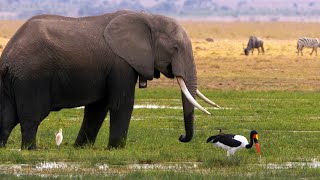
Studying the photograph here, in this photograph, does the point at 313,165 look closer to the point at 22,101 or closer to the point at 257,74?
the point at 22,101

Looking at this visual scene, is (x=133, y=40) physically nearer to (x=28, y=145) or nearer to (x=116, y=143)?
(x=116, y=143)

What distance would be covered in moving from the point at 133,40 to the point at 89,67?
923 millimetres

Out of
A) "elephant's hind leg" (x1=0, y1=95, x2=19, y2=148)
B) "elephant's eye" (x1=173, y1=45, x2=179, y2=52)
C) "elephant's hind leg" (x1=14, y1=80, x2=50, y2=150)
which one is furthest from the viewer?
"elephant's eye" (x1=173, y1=45, x2=179, y2=52)

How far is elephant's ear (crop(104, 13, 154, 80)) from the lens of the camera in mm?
17922

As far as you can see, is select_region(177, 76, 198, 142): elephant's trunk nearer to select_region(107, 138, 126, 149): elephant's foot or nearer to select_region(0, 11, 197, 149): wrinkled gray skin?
select_region(0, 11, 197, 149): wrinkled gray skin

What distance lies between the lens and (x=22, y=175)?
14.2 metres

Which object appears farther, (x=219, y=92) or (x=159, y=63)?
(x=219, y=92)

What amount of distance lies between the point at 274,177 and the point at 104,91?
450 centimetres

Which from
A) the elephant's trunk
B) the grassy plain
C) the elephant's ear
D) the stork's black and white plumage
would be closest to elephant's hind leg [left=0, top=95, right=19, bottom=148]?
the grassy plain

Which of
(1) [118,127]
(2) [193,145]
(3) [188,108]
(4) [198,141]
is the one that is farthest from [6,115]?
(4) [198,141]

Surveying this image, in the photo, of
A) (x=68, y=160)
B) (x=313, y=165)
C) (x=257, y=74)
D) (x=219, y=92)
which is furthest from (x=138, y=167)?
(x=257, y=74)

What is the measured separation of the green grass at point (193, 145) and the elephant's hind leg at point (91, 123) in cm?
21

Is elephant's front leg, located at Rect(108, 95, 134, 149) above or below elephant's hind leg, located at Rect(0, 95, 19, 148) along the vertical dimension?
below

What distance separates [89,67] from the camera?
17.7 metres
